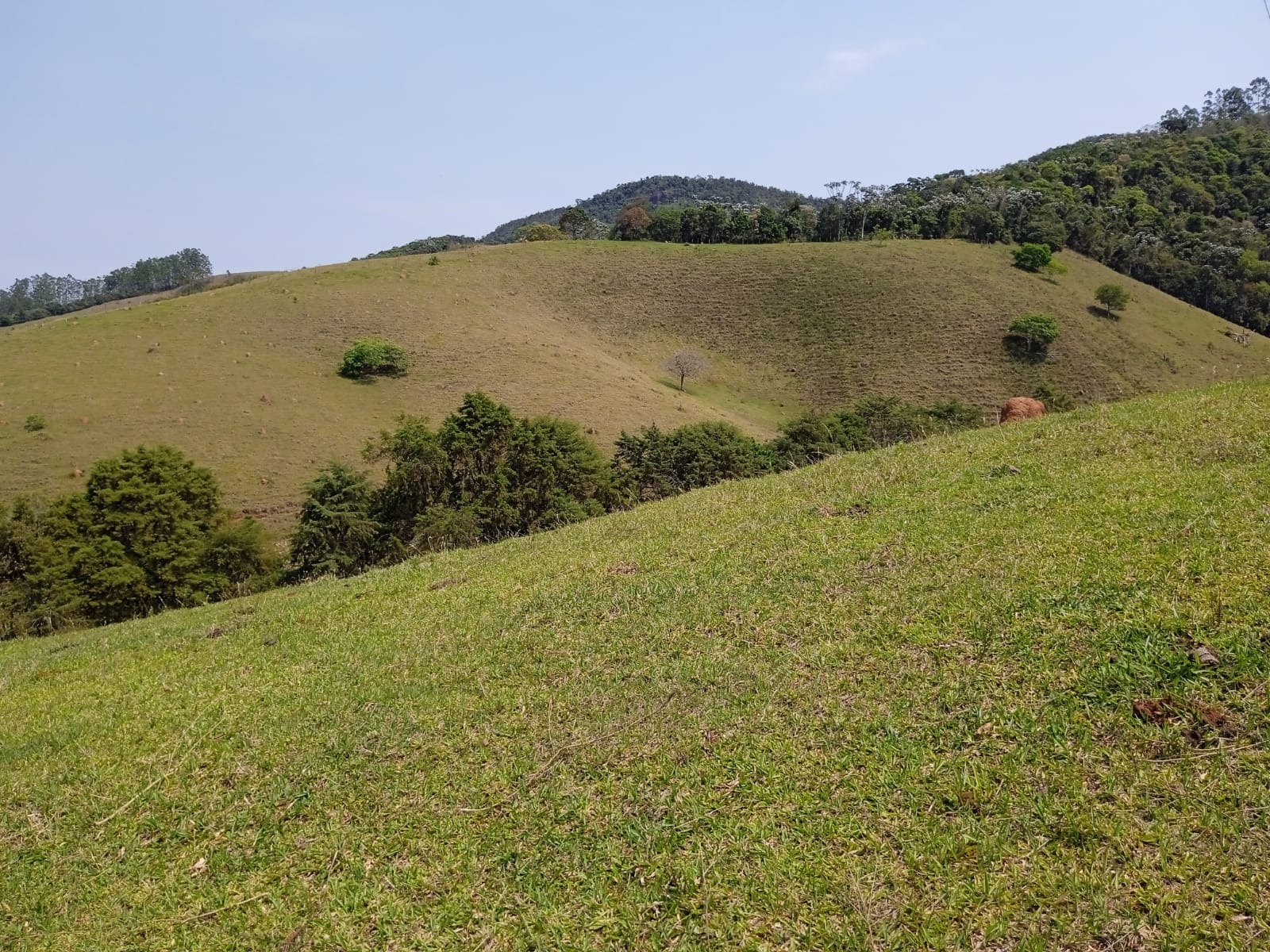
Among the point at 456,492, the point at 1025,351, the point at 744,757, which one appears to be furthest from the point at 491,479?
the point at 1025,351

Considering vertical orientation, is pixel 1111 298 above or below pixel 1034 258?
below

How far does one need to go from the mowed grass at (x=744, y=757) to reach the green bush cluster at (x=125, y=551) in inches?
613

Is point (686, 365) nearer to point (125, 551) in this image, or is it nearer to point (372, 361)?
point (372, 361)

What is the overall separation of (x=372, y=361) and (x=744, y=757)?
56357mm

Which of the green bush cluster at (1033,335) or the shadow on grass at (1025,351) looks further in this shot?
the green bush cluster at (1033,335)

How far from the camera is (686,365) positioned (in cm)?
6794

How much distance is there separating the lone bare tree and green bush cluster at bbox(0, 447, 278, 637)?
46939mm

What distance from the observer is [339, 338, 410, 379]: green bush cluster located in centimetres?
5597

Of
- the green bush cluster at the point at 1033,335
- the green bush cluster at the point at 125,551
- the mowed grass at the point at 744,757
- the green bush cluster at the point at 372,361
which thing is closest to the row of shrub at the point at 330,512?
the green bush cluster at the point at 125,551

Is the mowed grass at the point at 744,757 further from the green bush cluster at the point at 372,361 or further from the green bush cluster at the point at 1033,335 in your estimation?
the green bush cluster at the point at 1033,335

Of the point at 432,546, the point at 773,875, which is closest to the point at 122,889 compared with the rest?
the point at 773,875

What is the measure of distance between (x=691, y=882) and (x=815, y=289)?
80802mm

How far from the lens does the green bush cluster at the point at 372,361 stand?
184 feet

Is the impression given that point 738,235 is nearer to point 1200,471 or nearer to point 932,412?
point 932,412
